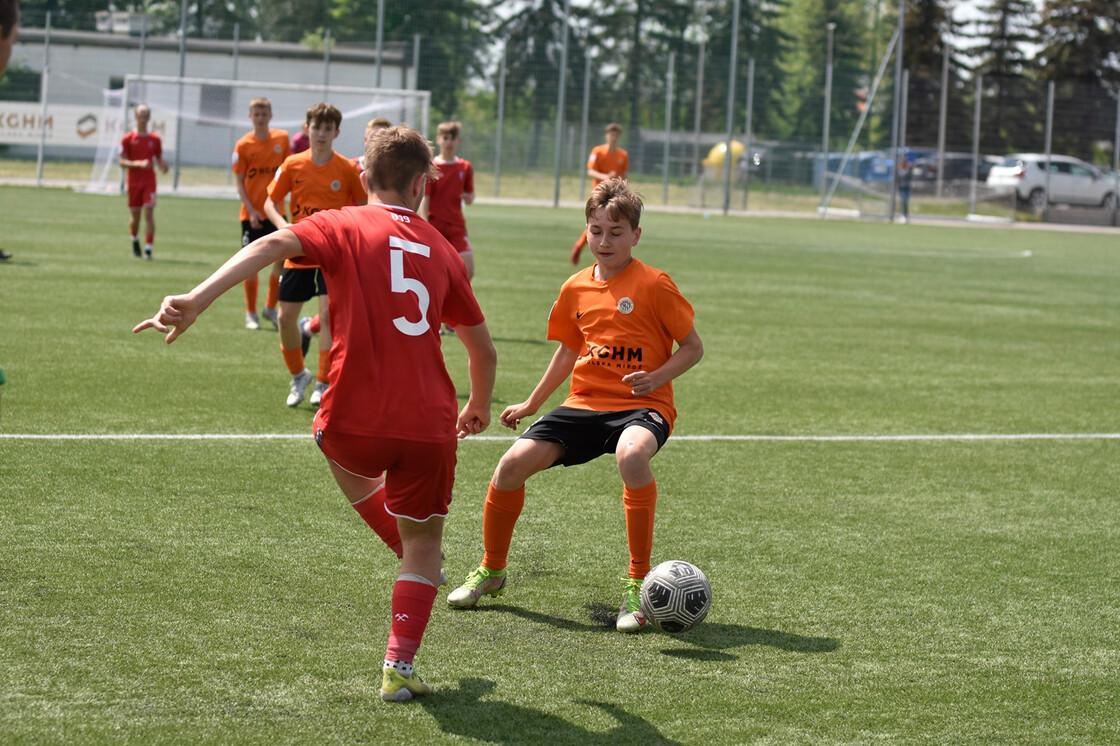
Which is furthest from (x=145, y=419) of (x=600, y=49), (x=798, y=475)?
(x=600, y=49)

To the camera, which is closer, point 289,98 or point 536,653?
point 536,653

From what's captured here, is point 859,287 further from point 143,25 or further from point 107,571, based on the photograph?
point 143,25

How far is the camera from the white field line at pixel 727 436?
7.04 metres

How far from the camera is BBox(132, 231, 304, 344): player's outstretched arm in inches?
131

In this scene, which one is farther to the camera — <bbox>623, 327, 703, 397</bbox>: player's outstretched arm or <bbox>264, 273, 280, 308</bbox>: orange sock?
<bbox>264, 273, 280, 308</bbox>: orange sock

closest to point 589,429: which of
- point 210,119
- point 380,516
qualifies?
point 380,516

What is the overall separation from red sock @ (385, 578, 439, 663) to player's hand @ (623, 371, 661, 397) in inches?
48.8

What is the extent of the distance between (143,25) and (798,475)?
136ft

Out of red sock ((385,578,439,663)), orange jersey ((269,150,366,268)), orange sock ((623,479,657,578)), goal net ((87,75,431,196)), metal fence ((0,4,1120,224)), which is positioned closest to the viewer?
red sock ((385,578,439,663))

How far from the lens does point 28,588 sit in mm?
4547

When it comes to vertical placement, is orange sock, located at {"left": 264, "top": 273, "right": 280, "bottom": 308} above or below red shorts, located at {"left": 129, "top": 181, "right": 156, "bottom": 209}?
below

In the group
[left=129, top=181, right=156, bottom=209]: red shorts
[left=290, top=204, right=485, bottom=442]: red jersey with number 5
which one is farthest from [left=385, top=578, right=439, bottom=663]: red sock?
[left=129, top=181, right=156, bottom=209]: red shorts

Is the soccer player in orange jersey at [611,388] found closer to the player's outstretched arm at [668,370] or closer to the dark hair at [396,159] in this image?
the player's outstretched arm at [668,370]

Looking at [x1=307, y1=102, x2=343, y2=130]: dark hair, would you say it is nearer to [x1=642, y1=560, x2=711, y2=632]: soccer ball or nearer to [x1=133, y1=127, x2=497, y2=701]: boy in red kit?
[x1=133, y1=127, x2=497, y2=701]: boy in red kit
